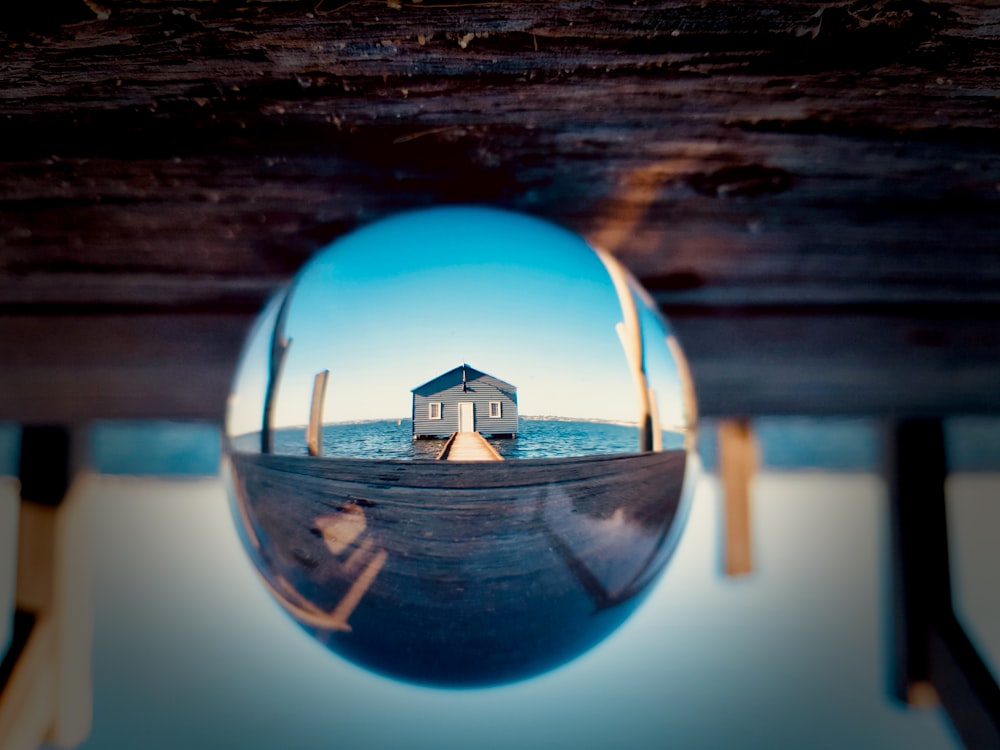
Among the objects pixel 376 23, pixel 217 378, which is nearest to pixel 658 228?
pixel 376 23

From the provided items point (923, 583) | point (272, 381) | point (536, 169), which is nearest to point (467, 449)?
point (272, 381)

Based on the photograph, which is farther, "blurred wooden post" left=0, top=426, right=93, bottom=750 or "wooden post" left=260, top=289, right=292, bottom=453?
"blurred wooden post" left=0, top=426, right=93, bottom=750

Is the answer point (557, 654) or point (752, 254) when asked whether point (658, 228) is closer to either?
point (752, 254)

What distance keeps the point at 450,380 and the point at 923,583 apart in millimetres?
893

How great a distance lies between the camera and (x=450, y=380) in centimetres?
33

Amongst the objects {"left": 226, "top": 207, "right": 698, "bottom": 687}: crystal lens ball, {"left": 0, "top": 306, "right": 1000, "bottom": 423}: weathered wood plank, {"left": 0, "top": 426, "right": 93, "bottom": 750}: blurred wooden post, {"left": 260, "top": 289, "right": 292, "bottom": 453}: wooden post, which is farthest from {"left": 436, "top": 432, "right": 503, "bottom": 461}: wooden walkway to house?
{"left": 0, "top": 426, "right": 93, "bottom": 750}: blurred wooden post

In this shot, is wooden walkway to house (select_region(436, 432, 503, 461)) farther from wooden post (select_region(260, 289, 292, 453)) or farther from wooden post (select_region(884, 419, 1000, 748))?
wooden post (select_region(884, 419, 1000, 748))

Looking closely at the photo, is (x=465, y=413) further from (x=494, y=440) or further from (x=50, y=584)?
(x=50, y=584)

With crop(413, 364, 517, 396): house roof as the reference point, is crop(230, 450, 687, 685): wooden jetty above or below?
below

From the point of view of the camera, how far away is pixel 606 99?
52 cm

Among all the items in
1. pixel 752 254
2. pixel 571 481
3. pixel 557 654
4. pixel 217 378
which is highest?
pixel 752 254

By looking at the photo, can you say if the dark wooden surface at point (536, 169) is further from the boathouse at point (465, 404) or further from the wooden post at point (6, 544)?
the wooden post at point (6, 544)

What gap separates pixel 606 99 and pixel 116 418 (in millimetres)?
813

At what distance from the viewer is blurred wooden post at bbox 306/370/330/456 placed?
1.16 feet
